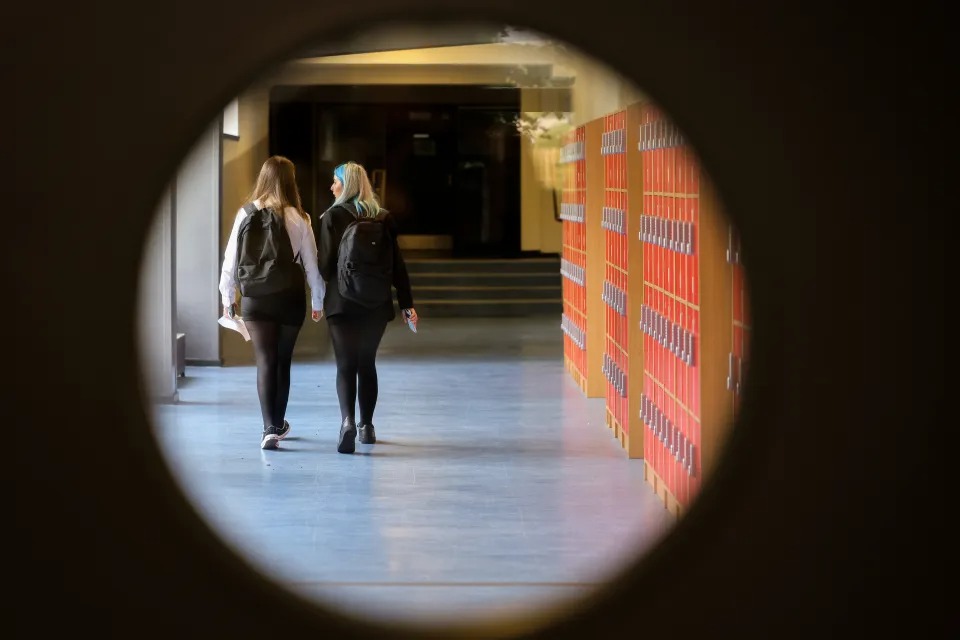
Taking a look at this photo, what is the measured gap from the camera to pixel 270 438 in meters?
6.42

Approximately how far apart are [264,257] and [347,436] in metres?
0.95

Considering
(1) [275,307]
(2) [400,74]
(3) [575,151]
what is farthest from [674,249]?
(2) [400,74]

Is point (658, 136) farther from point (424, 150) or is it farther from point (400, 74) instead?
point (424, 150)

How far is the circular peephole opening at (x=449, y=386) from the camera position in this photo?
4422 mm

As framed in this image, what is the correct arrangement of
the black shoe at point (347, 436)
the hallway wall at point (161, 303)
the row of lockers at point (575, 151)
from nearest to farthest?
1. the black shoe at point (347, 436)
2. the hallway wall at point (161, 303)
3. the row of lockers at point (575, 151)

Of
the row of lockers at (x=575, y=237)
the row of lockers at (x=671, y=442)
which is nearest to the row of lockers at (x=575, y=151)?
the row of lockers at (x=575, y=237)

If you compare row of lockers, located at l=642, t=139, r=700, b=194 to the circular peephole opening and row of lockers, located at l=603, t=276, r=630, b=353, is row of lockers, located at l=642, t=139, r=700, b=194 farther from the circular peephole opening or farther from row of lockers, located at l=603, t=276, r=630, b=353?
row of lockers, located at l=603, t=276, r=630, b=353

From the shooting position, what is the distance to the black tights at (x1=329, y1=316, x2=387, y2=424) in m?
6.21

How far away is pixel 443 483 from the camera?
18.9ft

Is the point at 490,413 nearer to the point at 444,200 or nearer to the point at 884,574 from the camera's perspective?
the point at 884,574

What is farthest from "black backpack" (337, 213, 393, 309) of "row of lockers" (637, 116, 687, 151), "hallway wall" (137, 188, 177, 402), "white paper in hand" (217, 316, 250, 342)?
"hallway wall" (137, 188, 177, 402)

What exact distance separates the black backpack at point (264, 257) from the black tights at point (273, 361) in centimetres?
18

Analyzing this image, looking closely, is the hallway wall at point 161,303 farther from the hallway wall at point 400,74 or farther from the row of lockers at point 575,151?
the row of lockers at point 575,151

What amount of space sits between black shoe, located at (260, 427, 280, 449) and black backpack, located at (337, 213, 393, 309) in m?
0.80
